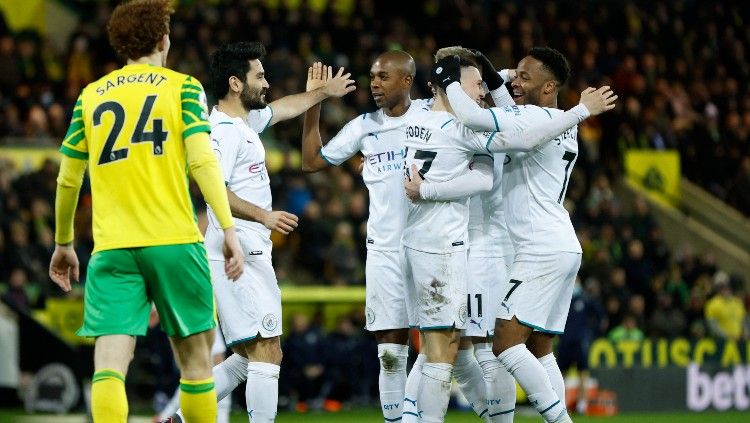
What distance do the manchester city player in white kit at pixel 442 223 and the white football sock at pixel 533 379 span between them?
37 cm

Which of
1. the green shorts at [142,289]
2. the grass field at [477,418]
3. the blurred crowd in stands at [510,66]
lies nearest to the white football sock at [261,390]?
the green shorts at [142,289]

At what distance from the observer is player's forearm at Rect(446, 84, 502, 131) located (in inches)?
330

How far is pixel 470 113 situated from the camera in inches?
330

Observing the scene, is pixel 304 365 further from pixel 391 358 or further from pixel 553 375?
pixel 553 375

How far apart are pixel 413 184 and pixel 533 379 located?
1.46 m

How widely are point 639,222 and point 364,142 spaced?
44.4ft

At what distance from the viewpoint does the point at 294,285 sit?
17922 mm

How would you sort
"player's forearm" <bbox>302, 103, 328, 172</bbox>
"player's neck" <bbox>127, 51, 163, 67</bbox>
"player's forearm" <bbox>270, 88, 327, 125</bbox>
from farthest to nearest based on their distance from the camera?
"player's forearm" <bbox>302, 103, 328, 172</bbox>, "player's forearm" <bbox>270, 88, 327, 125</bbox>, "player's neck" <bbox>127, 51, 163, 67</bbox>

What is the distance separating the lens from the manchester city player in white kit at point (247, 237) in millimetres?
8367

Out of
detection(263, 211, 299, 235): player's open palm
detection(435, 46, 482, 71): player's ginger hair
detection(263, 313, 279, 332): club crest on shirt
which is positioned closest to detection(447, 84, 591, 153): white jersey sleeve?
detection(435, 46, 482, 71): player's ginger hair

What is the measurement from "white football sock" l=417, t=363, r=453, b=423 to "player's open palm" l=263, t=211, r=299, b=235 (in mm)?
1258

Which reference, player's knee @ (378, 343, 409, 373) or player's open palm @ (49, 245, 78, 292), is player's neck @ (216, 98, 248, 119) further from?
player's open palm @ (49, 245, 78, 292)

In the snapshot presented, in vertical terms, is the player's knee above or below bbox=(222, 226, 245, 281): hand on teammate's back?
below

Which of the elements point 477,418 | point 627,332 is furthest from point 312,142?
point 627,332
